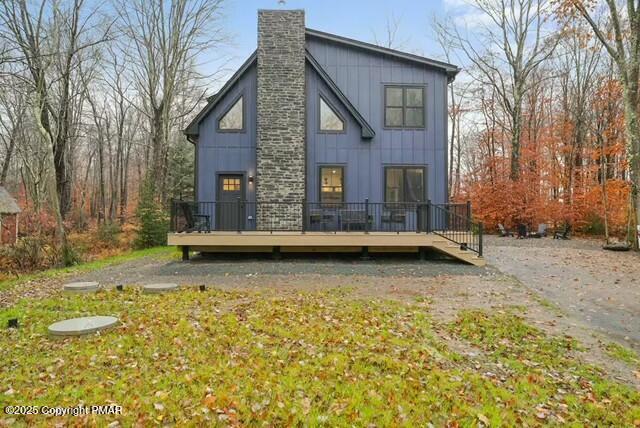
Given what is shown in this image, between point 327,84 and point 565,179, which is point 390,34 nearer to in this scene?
point 565,179

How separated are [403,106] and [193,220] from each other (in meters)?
7.97

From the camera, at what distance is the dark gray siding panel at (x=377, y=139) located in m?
13.0

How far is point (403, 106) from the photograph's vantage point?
43.7 feet

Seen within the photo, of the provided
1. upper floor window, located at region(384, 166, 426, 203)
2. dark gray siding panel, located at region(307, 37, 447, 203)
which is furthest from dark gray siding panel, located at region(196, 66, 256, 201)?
upper floor window, located at region(384, 166, 426, 203)

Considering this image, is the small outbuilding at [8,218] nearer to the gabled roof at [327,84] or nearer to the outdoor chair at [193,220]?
the gabled roof at [327,84]

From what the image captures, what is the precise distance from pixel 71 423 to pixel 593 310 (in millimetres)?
7647

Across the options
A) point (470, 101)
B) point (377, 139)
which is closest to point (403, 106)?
point (377, 139)

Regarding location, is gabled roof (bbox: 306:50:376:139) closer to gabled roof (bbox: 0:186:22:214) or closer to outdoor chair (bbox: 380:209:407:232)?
outdoor chair (bbox: 380:209:407:232)

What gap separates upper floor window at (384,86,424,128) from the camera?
13.2 m

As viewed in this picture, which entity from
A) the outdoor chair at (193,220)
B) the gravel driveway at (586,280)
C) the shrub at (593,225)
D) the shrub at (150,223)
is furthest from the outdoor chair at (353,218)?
the shrub at (593,225)

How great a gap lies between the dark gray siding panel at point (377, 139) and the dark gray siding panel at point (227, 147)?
197cm

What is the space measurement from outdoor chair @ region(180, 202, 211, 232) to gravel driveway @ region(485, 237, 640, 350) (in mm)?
8573

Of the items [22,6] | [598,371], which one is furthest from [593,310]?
[22,6]

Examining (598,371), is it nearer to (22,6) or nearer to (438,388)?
(438,388)
